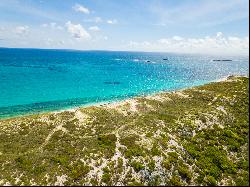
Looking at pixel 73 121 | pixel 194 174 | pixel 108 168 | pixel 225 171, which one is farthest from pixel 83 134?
pixel 225 171

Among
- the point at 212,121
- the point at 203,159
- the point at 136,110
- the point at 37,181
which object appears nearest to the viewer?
the point at 37,181

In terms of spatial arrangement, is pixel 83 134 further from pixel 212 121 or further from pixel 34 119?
pixel 212 121

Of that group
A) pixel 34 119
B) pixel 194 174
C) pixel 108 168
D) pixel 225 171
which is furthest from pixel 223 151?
pixel 34 119

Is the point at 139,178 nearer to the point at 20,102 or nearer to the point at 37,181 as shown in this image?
the point at 37,181

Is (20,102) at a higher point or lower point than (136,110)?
lower

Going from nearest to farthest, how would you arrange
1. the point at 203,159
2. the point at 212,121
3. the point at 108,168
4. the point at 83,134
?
the point at 108,168, the point at 203,159, the point at 83,134, the point at 212,121

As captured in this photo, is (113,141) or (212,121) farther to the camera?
(212,121)
